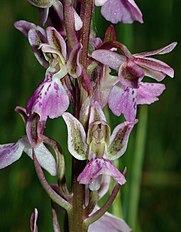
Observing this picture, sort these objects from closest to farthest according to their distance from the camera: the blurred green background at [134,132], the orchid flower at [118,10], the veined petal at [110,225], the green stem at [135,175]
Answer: the orchid flower at [118,10]
the veined petal at [110,225]
the green stem at [135,175]
the blurred green background at [134,132]

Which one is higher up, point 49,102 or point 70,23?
point 70,23

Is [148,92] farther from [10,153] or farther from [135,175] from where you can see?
[135,175]

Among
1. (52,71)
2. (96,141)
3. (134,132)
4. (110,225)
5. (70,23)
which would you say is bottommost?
(110,225)

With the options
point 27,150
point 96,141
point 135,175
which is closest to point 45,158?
point 27,150

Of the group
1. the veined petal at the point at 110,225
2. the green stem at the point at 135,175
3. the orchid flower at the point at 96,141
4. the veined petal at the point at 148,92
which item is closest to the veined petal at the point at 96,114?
Answer: the orchid flower at the point at 96,141

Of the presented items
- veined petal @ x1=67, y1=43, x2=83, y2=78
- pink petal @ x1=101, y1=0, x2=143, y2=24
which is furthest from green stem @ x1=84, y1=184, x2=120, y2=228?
pink petal @ x1=101, y1=0, x2=143, y2=24

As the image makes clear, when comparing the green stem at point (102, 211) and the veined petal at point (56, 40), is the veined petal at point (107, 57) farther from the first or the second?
the green stem at point (102, 211)

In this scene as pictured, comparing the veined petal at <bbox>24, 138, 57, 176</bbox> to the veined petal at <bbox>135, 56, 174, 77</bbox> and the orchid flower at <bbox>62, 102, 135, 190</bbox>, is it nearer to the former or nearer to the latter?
the orchid flower at <bbox>62, 102, 135, 190</bbox>
